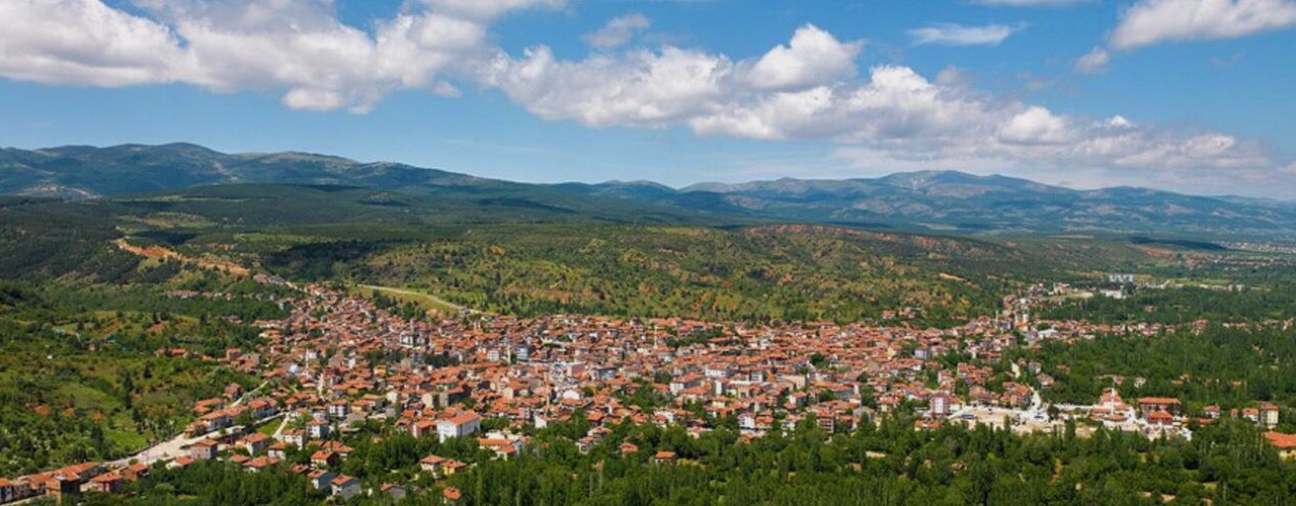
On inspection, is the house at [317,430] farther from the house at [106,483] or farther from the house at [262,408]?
the house at [106,483]

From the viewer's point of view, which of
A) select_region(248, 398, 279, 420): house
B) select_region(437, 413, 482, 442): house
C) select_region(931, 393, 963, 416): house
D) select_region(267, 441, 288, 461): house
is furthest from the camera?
select_region(931, 393, 963, 416): house

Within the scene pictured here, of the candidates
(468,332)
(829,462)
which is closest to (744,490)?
(829,462)

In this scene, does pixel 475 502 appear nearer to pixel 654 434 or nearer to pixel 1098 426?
pixel 654 434

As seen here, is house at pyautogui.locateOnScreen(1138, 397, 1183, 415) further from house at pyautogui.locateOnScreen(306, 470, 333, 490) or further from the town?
house at pyautogui.locateOnScreen(306, 470, 333, 490)

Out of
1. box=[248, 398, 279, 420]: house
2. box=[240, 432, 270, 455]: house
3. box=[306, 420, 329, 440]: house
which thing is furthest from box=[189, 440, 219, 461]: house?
box=[248, 398, 279, 420]: house

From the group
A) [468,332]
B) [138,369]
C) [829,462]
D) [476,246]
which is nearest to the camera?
[829,462]

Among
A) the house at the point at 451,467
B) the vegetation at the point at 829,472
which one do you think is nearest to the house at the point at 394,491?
the vegetation at the point at 829,472

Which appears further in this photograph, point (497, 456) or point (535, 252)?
point (535, 252)
